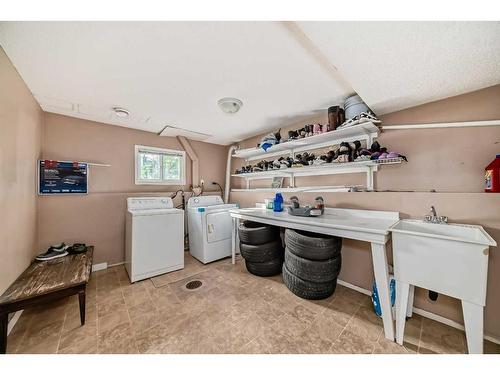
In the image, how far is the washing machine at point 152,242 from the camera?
2.32m

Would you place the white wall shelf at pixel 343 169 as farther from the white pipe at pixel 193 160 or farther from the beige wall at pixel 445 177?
the white pipe at pixel 193 160

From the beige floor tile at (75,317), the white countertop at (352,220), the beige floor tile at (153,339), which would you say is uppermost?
the white countertop at (352,220)

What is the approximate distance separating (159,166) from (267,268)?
2.67 m

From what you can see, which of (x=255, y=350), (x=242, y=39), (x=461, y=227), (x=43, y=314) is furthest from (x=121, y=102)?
(x=461, y=227)

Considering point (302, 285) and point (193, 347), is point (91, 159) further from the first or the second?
point (302, 285)

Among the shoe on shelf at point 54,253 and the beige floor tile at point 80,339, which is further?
the shoe on shelf at point 54,253

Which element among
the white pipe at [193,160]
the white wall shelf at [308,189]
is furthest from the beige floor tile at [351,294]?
the white pipe at [193,160]

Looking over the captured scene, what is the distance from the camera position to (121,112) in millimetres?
2383

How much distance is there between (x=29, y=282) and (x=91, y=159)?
1.76 meters

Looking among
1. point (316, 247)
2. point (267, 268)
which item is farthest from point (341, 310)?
point (267, 268)

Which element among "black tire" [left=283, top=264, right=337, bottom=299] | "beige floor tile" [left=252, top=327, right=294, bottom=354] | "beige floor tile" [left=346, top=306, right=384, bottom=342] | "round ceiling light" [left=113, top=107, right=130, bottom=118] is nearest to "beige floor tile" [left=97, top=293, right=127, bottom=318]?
"beige floor tile" [left=252, top=327, right=294, bottom=354]

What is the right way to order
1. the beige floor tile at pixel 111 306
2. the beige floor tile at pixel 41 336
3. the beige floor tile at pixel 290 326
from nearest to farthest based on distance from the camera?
the beige floor tile at pixel 41 336 → the beige floor tile at pixel 290 326 → the beige floor tile at pixel 111 306

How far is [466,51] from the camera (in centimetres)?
114

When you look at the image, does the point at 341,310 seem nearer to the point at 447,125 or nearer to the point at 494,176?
the point at 494,176
